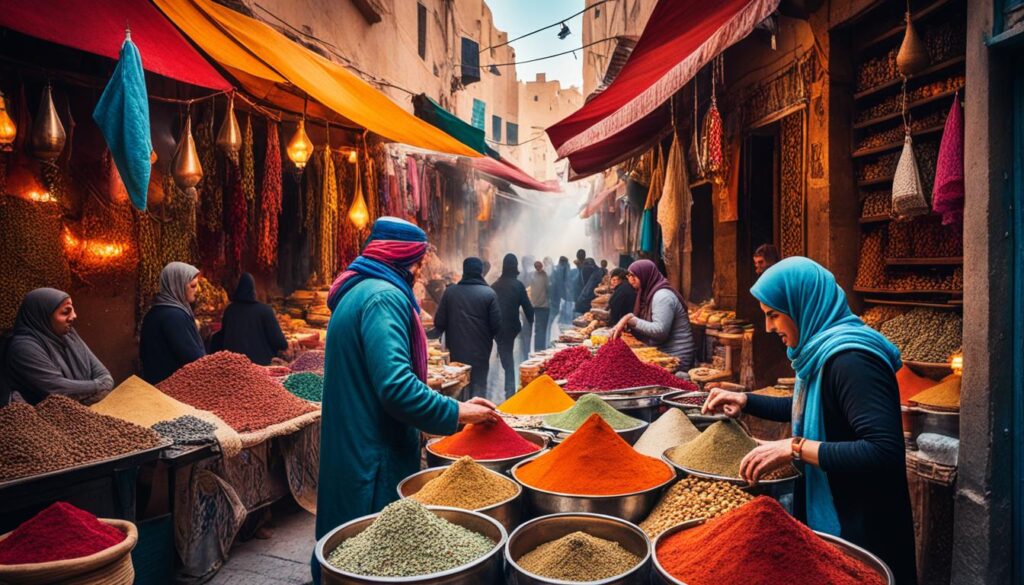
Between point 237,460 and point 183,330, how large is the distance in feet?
3.66

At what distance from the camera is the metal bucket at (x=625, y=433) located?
7.99ft

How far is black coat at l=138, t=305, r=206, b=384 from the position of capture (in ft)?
13.4

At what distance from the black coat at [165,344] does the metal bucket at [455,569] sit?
10.1 feet

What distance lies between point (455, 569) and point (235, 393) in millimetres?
2754

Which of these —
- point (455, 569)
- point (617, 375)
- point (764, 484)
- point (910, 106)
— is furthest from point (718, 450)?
point (910, 106)

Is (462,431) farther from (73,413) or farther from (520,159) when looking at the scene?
(520,159)

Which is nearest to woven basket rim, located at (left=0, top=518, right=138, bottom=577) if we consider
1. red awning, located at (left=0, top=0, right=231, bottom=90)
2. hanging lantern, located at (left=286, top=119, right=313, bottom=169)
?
red awning, located at (left=0, top=0, right=231, bottom=90)

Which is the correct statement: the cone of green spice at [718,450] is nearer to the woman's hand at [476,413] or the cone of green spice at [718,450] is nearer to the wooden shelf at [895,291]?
the woman's hand at [476,413]

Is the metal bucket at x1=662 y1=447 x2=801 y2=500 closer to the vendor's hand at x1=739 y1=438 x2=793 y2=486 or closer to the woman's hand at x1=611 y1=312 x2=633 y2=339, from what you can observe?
the vendor's hand at x1=739 y1=438 x2=793 y2=486

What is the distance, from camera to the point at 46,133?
12.2 feet

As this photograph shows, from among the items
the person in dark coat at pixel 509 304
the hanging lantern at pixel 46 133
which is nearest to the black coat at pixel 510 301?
the person in dark coat at pixel 509 304

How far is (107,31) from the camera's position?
341 centimetres

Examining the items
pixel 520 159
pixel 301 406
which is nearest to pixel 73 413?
pixel 301 406

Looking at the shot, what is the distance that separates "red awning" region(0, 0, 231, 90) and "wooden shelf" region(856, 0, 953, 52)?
4.50 meters
